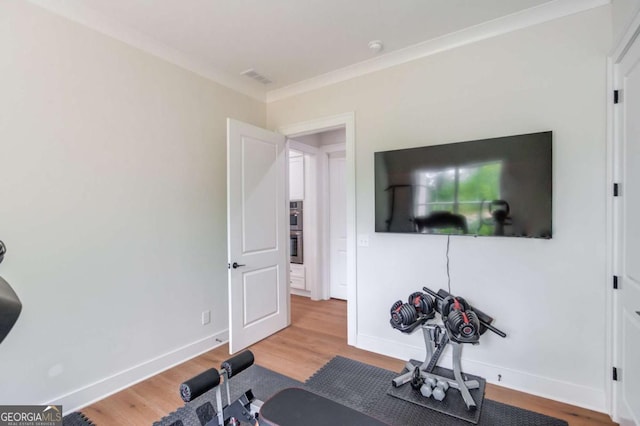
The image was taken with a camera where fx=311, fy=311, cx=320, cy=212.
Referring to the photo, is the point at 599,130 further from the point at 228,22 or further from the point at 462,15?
the point at 228,22

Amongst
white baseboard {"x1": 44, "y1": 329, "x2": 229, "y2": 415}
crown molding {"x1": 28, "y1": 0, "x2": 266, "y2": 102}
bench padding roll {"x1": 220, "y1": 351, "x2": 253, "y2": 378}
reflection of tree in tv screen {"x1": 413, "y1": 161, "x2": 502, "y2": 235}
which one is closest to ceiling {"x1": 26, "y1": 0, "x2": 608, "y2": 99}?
crown molding {"x1": 28, "y1": 0, "x2": 266, "y2": 102}

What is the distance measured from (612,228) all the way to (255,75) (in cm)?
321

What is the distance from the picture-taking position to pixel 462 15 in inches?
90.1

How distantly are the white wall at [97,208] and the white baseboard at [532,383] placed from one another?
2190 mm

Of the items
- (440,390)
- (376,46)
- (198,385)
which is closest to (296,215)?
(376,46)

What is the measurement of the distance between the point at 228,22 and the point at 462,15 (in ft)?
5.70

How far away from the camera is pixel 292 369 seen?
106 inches

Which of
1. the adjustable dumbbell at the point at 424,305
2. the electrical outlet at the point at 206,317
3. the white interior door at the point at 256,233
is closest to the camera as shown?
the adjustable dumbbell at the point at 424,305

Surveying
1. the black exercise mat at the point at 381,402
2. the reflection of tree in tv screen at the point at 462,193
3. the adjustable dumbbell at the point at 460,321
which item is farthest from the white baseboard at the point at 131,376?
the reflection of tree in tv screen at the point at 462,193

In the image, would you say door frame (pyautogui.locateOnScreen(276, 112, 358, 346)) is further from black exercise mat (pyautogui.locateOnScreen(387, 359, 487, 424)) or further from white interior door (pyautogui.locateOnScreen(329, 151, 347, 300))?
white interior door (pyautogui.locateOnScreen(329, 151, 347, 300))

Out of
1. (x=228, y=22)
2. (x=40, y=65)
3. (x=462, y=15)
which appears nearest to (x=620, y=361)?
(x=462, y=15)

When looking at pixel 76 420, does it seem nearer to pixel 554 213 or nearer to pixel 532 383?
pixel 532 383

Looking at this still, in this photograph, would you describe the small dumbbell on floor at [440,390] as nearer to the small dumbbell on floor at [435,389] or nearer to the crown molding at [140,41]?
the small dumbbell on floor at [435,389]

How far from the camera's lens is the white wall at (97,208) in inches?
76.2
